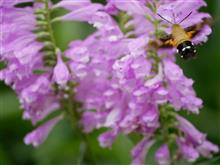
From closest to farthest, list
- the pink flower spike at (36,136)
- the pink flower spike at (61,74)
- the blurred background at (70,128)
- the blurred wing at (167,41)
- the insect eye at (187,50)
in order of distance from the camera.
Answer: the insect eye at (187,50), the blurred wing at (167,41), the pink flower spike at (61,74), the pink flower spike at (36,136), the blurred background at (70,128)

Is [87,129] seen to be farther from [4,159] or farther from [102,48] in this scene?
[4,159]

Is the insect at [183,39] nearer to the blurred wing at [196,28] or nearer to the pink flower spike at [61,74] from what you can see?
the blurred wing at [196,28]

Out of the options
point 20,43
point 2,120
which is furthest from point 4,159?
point 20,43

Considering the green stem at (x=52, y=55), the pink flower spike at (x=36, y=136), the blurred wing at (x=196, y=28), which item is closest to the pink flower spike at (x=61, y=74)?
the green stem at (x=52, y=55)

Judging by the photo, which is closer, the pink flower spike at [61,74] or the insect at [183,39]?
the insect at [183,39]

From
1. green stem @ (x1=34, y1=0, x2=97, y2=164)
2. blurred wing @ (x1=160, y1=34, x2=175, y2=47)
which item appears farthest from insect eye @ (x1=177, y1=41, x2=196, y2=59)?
green stem @ (x1=34, y1=0, x2=97, y2=164)

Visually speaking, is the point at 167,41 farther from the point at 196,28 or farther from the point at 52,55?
the point at 52,55

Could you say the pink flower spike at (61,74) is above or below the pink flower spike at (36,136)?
above
